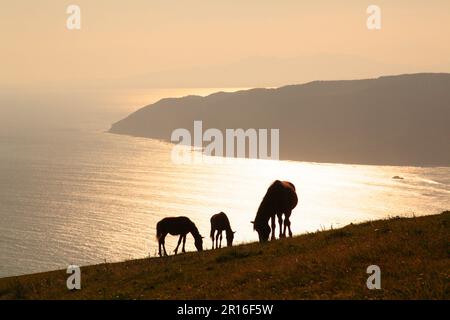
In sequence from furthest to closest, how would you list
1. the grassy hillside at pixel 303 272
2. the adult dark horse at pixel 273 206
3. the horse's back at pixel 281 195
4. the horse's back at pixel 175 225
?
the horse's back at pixel 175 225 < the horse's back at pixel 281 195 < the adult dark horse at pixel 273 206 < the grassy hillside at pixel 303 272

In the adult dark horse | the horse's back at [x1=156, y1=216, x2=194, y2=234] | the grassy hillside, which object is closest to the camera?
the grassy hillside

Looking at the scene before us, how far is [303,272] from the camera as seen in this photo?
1541 centimetres

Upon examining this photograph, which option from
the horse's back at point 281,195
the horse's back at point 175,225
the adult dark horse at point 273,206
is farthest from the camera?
the horse's back at point 175,225

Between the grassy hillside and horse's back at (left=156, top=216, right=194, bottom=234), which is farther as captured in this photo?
horse's back at (left=156, top=216, right=194, bottom=234)

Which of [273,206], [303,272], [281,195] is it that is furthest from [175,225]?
[303,272]

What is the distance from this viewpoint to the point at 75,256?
14012cm

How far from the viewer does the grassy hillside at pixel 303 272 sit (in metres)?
13.1

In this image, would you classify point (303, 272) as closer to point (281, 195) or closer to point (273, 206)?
point (273, 206)

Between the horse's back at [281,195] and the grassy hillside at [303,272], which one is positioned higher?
the horse's back at [281,195]

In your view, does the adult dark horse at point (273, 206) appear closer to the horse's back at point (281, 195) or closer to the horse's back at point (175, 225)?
the horse's back at point (281, 195)

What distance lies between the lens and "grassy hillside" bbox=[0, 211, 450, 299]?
13.1 m

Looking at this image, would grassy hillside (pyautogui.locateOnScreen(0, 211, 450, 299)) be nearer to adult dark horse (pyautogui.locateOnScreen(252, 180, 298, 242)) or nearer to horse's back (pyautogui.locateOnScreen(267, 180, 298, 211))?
adult dark horse (pyautogui.locateOnScreen(252, 180, 298, 242))

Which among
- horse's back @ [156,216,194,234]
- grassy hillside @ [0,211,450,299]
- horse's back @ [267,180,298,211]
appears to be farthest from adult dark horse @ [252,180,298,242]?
horse's back @ [156,216,194,234]

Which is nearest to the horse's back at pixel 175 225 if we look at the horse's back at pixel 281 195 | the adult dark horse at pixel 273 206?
the adult dark horse at pixel 273 206
